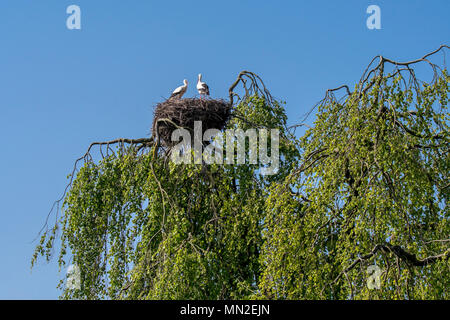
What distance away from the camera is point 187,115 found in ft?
29.1

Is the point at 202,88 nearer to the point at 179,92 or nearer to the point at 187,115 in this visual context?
the point at 179,92

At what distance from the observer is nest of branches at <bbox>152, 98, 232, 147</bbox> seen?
29.1 ft

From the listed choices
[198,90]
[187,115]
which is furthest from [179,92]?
[187,115]

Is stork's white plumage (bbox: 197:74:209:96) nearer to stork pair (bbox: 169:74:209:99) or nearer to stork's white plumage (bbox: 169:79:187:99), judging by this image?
stork pair (bbox: 169:74:209:99)

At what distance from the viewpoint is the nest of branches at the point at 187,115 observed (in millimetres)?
8859

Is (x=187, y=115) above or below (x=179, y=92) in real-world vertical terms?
below

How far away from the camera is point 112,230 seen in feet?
27.6

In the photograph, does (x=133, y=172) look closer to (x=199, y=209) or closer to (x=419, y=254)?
(x=199, y=209)

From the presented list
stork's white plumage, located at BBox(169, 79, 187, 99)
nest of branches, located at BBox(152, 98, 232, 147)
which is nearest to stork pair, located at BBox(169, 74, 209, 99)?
Result: stork's white plumage, located at BBox(169, 79, 187, 99)

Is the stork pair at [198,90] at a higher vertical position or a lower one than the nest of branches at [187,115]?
higher

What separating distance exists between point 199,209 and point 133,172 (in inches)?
35.9

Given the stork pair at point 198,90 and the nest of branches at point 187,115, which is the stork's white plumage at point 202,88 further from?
the nest of branches at point 187,115

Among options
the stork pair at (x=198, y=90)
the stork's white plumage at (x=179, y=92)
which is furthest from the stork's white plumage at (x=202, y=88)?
the stork's white plumage at (x=179, y=92)
